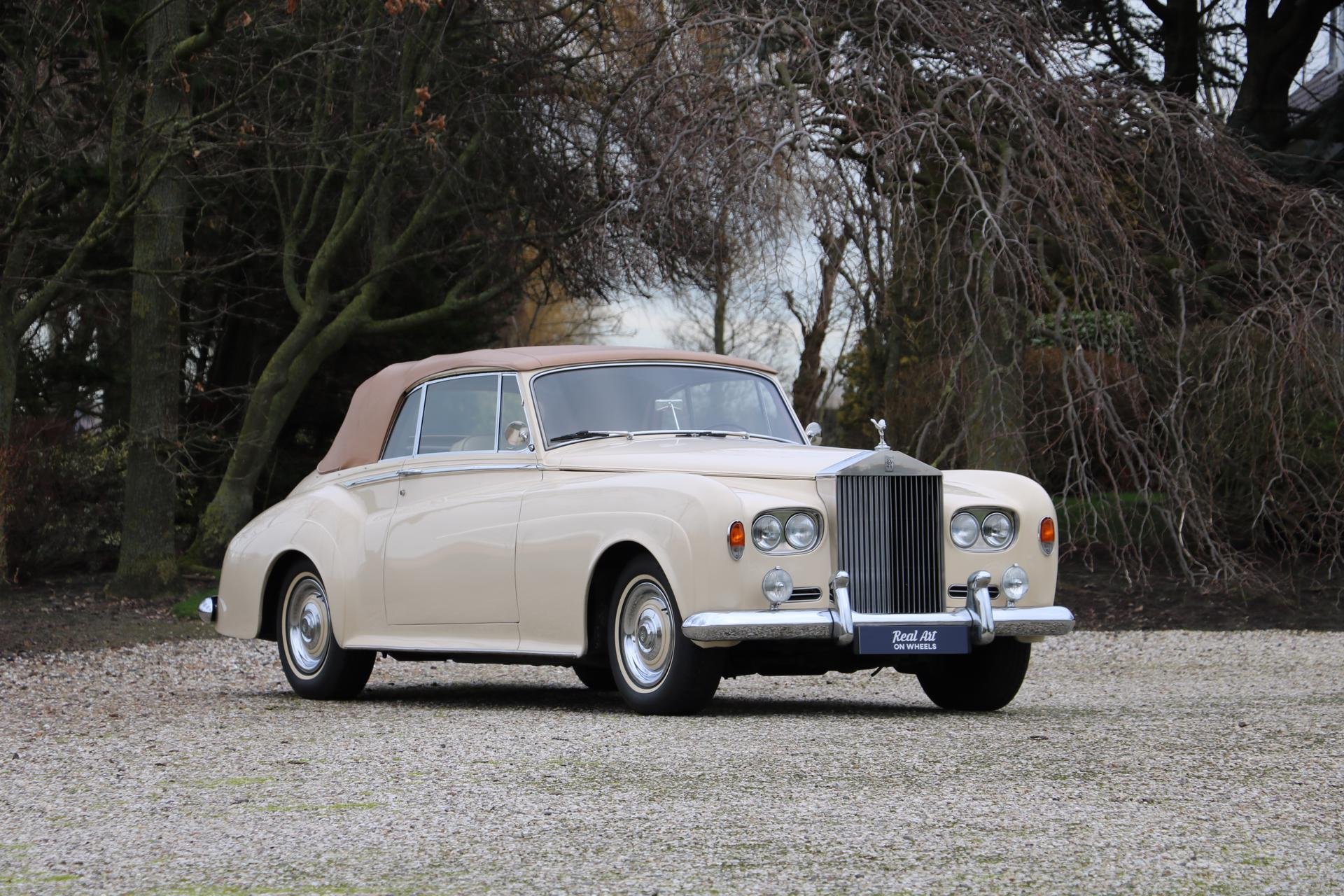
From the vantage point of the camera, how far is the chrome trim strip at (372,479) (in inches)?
359

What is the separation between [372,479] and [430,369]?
2.24 ft

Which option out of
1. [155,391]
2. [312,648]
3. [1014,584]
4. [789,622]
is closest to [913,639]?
[789,622]

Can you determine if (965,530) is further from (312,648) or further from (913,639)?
(312,648)

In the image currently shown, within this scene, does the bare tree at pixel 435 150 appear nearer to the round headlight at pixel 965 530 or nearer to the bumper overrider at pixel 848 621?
the round headlight at pixel 965 530

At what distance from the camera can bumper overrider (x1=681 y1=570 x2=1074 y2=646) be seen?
6980mm

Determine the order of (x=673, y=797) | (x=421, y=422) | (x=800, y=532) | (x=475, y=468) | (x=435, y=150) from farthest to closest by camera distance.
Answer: (x=435, y=150) → (x=421, y=422) → (x=475, y=468) → (x=800, y=532) → (x=673, y=797)

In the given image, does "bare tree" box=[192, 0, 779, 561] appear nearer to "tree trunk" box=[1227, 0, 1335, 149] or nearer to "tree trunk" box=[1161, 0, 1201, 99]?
"tree trunk" box=[1161, 0, 1201, 99]

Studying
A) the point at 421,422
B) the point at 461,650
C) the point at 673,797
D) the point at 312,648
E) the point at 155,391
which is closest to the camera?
the point at 673,797

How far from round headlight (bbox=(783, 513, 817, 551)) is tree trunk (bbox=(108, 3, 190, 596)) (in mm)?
10210

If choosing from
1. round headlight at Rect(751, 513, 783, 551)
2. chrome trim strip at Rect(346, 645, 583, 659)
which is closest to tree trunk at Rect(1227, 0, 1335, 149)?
chrome trim strip at Rect(346, 645, 583, 659)

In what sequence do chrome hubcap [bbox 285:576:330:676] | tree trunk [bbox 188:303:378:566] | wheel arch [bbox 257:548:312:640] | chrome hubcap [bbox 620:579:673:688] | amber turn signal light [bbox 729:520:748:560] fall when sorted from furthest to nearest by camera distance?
1. tree trunk [bbox 188:303:378:566]
2. wheel arch [bbox 257:548:312:640]
3. chrome hubcap [bbox 285:576:330:676]
4. chrome hubcap [bbox 620:579:673:688]
5. amber turn signal light [bbox 729:520:748:560]

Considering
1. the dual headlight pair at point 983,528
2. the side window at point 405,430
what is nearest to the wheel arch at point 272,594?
the side window at point 405,430

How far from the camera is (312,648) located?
9.48 metres

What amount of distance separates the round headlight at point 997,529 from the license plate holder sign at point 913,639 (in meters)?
0.48
